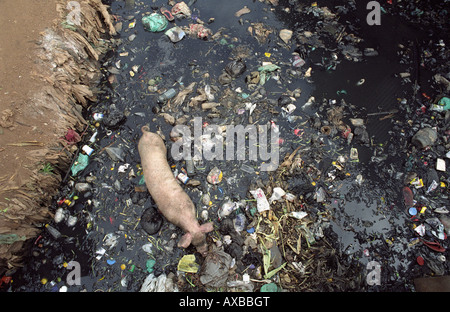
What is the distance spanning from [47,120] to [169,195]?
2161 millimetres

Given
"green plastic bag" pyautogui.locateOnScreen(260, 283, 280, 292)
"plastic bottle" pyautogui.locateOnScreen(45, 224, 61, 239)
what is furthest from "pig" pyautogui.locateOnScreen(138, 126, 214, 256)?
"plastic bottle" pyautogui.locateOnScreen(45, 224, 61, 239)

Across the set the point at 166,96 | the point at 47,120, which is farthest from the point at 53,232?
the point at 166,96

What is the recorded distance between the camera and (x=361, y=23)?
479 centimetres

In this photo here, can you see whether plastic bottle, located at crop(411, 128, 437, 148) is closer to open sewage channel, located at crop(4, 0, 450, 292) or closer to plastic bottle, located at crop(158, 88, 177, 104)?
open sewage channel, located at crop(4, 0, 450, 292)

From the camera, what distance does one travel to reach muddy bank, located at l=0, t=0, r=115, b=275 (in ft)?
11.2

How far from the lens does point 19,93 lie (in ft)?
12.2

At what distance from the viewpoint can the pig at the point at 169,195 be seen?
333 centimetres

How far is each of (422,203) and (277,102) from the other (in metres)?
2.50

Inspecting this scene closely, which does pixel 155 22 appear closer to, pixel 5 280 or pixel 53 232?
pixel 53 232

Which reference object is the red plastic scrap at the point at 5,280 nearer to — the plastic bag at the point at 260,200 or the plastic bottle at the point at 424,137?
the plastic bag at the point at 260,200

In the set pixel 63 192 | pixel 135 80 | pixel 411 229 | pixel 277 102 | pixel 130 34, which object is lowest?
pixel 411 229
